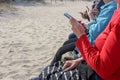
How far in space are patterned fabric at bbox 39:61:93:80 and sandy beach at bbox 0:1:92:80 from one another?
1.69m

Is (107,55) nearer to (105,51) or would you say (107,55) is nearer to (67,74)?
(105,51)

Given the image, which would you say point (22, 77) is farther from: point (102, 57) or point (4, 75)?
→ point (102, 57)

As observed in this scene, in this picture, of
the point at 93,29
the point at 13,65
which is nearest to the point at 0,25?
the point at 13,65

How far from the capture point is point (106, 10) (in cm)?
352

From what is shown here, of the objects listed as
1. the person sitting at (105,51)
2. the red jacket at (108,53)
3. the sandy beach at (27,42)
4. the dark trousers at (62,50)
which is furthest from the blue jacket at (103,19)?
the sandy beach at (27,42)

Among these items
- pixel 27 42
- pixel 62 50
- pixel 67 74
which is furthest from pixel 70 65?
pixel 27 42

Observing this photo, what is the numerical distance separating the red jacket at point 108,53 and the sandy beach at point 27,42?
239 cm

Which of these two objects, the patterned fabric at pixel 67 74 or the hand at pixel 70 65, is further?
the hand at pixel 70 65

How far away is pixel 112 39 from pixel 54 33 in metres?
5.91

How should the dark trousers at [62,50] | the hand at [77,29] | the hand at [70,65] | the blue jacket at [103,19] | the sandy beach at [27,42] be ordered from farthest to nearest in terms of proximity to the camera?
the sandy beach at [27,42], the dark trousers at [62,50], the blue jacket at [103,19], the hand at [70,65], the hand at [77,29]

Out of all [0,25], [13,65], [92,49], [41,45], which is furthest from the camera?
[0,25]

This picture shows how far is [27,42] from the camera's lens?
6922 millimetres

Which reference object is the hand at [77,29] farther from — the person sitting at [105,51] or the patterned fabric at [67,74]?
the patterned fabric at [67,74]

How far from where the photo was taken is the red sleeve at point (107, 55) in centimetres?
223
